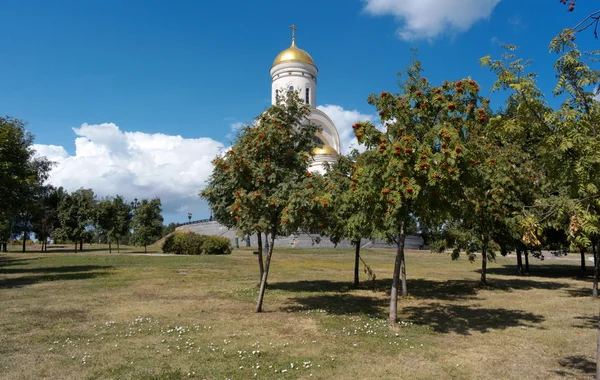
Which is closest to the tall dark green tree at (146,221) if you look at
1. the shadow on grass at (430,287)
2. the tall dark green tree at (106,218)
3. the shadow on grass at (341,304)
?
the tall dark green tree at (106,218)

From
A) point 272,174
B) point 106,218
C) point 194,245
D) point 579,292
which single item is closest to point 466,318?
point 272,174

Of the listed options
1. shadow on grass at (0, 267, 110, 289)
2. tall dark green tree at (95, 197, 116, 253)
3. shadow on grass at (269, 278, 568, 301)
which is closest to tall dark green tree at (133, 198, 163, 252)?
tall dark green tree at (95, 197, 116, 253)

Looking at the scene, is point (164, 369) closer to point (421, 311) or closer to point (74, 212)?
point (421, 311)

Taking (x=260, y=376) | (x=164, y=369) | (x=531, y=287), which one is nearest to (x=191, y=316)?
(x=164, y=369)

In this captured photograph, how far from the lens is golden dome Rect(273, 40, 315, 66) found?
2558 inches

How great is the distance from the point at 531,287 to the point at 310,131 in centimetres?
1369

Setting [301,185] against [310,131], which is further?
[310,131]

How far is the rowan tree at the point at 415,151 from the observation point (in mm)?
9078

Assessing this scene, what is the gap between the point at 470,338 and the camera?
30.7ft

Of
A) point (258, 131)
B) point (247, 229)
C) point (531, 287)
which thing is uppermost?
point (258, 131)

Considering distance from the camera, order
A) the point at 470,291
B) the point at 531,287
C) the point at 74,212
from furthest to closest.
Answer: the point at 74,212 → the point at 531,287 → the point at 470,291

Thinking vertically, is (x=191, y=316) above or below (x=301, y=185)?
below

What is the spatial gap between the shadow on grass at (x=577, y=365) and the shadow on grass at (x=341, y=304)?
5369 mm

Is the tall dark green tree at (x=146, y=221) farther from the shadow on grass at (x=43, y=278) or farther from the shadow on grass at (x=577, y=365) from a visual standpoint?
the shadow on grass at (x=577, y=365)
